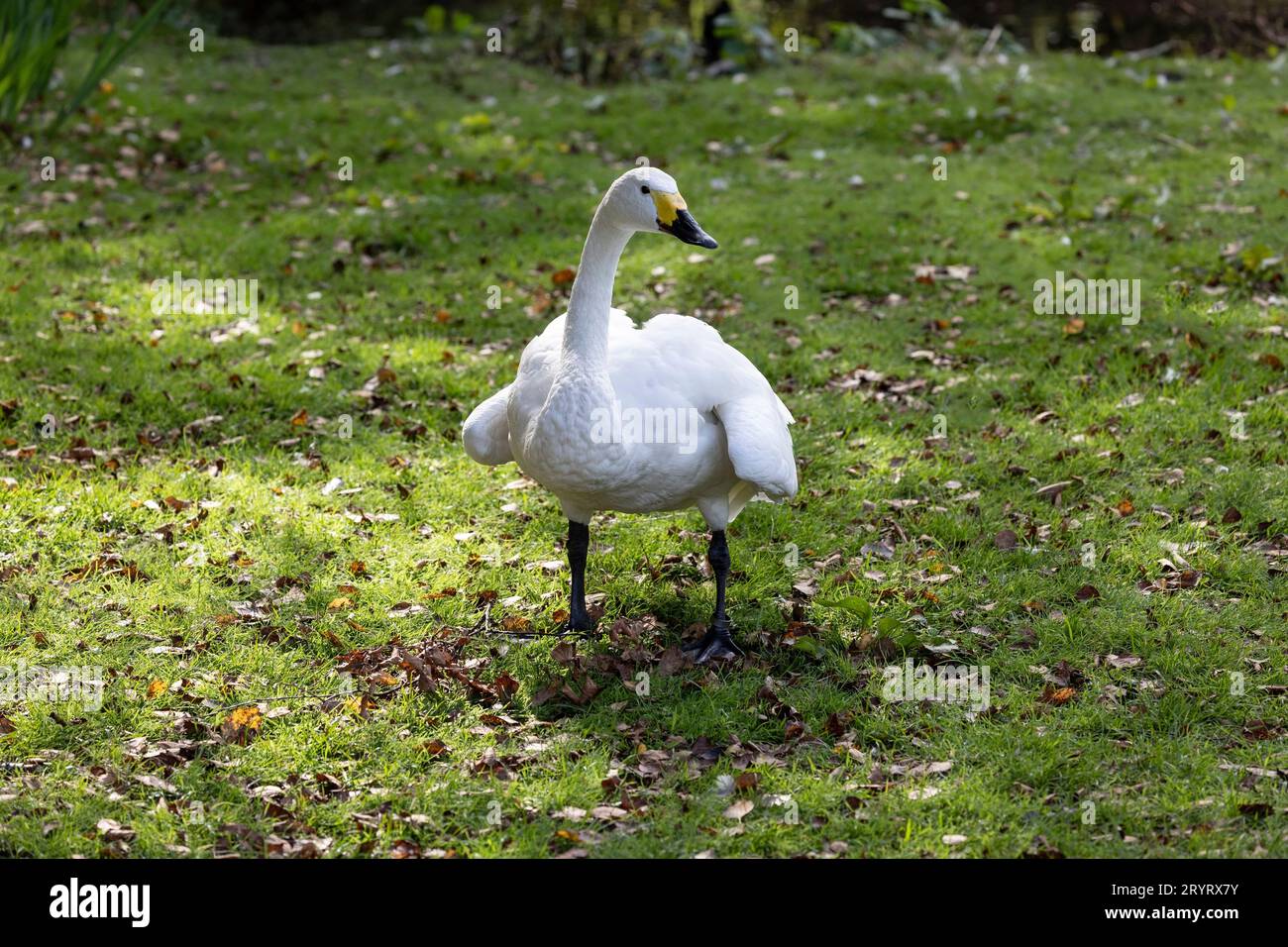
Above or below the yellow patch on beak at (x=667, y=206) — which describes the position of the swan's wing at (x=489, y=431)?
below

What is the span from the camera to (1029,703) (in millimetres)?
5629

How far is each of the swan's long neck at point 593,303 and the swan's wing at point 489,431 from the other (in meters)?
0.79

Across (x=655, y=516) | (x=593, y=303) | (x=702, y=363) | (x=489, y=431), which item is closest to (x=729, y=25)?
(x=655, y=516)

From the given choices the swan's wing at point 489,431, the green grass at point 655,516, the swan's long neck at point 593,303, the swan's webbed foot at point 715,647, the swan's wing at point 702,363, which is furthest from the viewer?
the swan's wing at point 489,431

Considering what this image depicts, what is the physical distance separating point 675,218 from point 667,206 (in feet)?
0.21

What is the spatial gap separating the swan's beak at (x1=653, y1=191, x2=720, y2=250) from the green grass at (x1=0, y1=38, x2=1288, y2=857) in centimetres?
205

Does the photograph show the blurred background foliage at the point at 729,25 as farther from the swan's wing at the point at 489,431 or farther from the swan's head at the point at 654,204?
the swan's head at the point at 654,204

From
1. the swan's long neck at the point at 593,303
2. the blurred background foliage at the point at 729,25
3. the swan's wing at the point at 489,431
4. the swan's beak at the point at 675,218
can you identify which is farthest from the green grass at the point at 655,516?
the blurred background foliage at the point at 729,25

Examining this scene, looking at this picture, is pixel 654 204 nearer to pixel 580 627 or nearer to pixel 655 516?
pixel 580 627

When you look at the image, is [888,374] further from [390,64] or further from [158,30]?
[158,30]

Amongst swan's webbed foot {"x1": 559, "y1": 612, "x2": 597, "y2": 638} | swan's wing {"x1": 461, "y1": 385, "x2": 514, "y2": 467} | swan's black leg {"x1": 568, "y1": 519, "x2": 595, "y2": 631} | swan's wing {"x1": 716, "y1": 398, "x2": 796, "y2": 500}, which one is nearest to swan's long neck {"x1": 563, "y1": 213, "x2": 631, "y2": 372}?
swan's wing {"x1": 716, "y1": 398, "x2": 796, "y2": 500}

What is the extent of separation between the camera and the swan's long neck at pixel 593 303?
550 cm
